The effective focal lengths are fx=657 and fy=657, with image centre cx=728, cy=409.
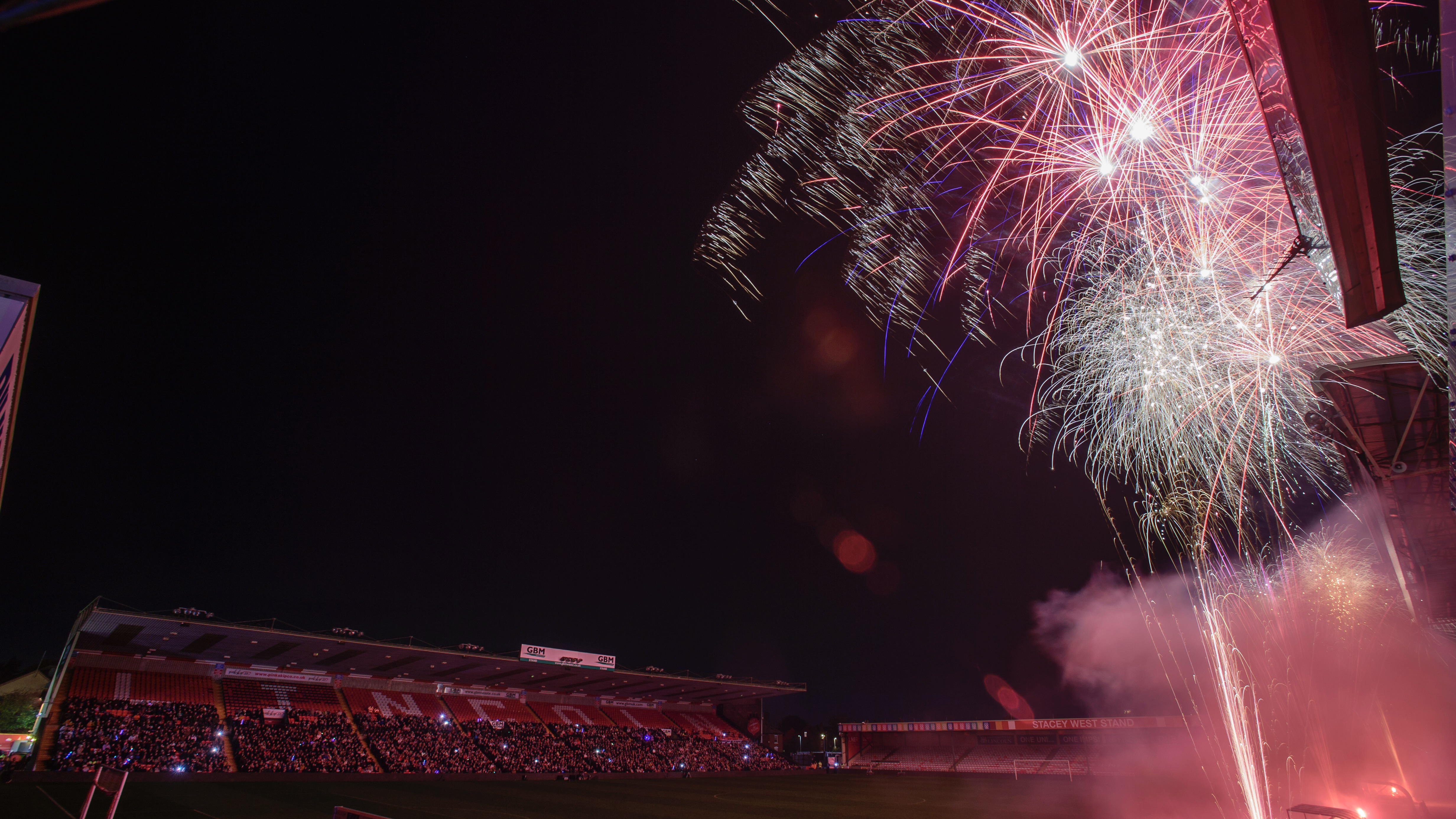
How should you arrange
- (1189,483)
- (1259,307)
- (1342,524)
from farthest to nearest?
(1342,524) → (1189,483) → (1259,307)

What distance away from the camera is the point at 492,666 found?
34750mm

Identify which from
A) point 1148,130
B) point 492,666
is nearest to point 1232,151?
point 1148,130

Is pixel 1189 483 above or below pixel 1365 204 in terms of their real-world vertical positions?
below

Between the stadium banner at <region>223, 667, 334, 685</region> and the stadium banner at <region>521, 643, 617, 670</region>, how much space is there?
33.6ft

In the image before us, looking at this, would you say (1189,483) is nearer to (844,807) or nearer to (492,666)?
(844,807)

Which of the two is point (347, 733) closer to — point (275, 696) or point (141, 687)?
point (275, 696)

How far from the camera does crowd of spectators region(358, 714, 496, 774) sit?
1169 inches

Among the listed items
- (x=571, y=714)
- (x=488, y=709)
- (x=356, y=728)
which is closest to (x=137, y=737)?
(x=356, y=728)

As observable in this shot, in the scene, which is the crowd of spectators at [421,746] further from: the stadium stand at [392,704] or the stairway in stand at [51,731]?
the stairway in stand at [51,731]

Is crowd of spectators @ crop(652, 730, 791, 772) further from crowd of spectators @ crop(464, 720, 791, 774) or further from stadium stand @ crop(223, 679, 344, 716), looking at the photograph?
stadium stand @ crop(223, 679, 344, 716)

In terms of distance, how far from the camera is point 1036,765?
133ft

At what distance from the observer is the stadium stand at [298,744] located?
25.8 metres

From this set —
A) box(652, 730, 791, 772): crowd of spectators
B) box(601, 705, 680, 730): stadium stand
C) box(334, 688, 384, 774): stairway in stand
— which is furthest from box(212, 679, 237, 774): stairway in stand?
box(601, 705, 680, 730): stadium stand

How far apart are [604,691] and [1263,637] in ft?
116
